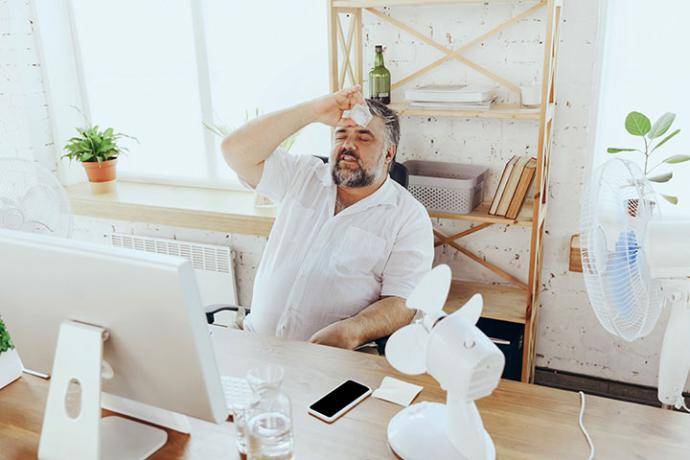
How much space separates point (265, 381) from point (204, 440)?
0.72 feet

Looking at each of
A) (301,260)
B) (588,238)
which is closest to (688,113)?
(588,238)

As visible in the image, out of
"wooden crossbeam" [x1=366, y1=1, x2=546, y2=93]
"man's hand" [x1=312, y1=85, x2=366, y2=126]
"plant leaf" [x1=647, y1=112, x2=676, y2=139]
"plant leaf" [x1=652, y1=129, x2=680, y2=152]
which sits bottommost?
"plant leaf" [x1=652, y1=129, x2=680, y2=152]

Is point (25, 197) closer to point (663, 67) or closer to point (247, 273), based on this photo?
point (247, 273)

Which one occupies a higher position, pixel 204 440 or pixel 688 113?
pixel 688 113

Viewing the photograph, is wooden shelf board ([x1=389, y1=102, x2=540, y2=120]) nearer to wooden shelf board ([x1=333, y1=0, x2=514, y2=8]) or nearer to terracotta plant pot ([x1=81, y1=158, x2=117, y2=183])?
wooden shelf board ([x1=333, y1=0, x2=514, y2=8])

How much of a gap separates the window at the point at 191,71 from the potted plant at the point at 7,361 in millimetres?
1761

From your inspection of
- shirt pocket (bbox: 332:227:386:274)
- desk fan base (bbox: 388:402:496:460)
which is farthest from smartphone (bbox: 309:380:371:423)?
shirt pocket (bbox: 332:227:386:274)

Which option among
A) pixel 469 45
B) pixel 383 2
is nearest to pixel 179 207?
pixel 383 2

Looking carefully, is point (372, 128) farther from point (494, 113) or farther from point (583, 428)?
point (583, 428)

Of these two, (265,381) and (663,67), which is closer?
(265,381)

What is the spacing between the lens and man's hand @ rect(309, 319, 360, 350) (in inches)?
74.3

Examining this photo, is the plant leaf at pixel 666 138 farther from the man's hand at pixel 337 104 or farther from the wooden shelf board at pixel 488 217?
the man's hand at pixel 337 104

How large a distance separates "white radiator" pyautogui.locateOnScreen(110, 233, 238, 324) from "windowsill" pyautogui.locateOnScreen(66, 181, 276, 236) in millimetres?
179

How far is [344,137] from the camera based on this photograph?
7.36ft
